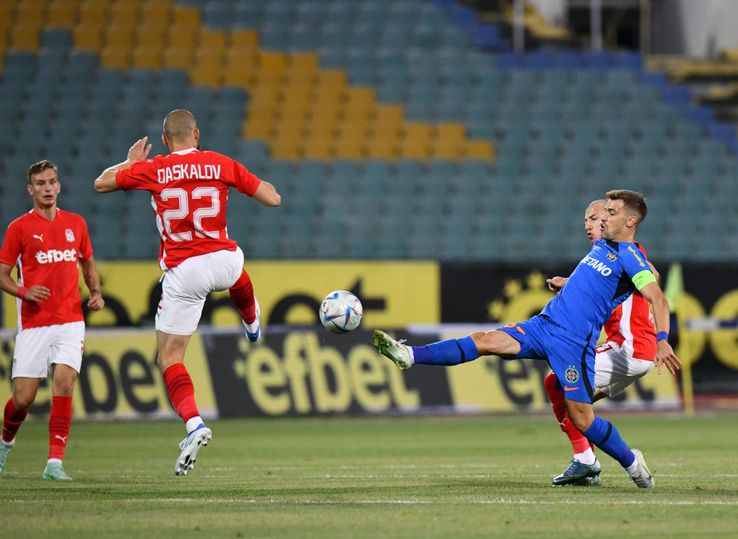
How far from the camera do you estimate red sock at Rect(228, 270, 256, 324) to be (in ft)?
29.0

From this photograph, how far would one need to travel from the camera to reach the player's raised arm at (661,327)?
746 centimetres

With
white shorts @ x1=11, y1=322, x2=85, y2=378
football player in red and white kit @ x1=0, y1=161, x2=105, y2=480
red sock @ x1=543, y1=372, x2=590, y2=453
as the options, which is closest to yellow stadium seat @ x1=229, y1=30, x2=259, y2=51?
football player in red and white kit @ x1=0, y1=161, x2=105, y2=480

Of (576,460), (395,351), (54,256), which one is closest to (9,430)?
(54,256)

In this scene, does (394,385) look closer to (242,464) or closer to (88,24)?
(242,464)

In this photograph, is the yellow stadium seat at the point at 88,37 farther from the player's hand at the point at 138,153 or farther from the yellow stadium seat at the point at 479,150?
the player's hand at the point at 138,153

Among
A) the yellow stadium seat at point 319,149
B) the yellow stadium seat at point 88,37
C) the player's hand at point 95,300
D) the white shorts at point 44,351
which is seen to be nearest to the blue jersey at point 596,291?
the player's hand at point 95,300

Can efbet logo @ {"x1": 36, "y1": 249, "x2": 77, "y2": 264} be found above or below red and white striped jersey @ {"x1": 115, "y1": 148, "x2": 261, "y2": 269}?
below

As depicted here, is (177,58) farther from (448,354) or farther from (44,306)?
(448,354)

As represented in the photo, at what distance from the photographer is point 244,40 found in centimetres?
2367

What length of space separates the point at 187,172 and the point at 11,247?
1964 millimetres

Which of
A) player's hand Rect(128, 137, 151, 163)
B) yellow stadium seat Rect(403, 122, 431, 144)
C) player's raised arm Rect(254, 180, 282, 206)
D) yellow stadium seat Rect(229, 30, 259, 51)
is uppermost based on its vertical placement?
yellow stadium seat Rect(229, 30, 259, 51)

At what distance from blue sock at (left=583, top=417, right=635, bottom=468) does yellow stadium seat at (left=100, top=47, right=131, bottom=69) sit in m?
16.9

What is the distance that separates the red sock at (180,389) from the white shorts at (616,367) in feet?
9.31

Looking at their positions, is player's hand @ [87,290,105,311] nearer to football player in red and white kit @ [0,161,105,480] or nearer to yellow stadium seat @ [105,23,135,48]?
football player in red and white kit @ [0,161,105,480]
